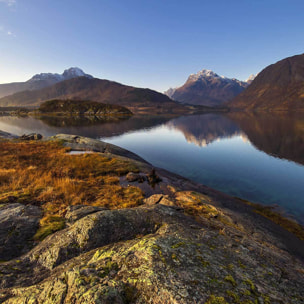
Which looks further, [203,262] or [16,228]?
[16,228]

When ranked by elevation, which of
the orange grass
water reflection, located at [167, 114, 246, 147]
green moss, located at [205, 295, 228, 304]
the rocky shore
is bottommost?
water reflection, located at [167, 114, 246, 147]

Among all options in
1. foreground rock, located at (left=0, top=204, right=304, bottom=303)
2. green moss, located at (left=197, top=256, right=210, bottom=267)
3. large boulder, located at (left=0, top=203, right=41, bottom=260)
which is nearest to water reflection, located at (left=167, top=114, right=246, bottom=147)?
large boulder, located at (left=0, top=203, right=41, bottom=260)

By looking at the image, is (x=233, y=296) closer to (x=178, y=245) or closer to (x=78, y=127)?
(x=178, y=245)

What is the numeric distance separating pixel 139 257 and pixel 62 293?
66.7 inches

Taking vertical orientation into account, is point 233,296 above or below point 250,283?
above

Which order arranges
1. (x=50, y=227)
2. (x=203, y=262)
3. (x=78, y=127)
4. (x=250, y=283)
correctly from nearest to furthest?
(x=250, y=283) < (x=203, y=262) < (x=50, y=227) < (x=78, y=127)

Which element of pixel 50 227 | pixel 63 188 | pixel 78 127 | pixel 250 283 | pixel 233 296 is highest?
pixel 233 296

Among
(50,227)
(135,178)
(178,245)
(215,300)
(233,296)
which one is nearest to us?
(215,300)

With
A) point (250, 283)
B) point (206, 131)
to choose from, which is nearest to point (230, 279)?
point (250, 283)

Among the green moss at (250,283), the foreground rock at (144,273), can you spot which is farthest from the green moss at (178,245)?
the green moss at (250,283)

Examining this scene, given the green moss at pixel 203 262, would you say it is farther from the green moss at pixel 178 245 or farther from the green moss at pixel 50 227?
the green moss at pixel 50 227

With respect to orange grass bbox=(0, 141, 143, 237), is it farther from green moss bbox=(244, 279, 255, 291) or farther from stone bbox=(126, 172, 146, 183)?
green moss bbox=(244, 279, 255, 291)

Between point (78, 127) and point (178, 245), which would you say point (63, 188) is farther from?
point (78, 127)

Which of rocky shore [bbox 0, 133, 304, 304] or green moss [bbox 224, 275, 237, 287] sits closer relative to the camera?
rocky shore [bbox 0, 133, 304, 304]
